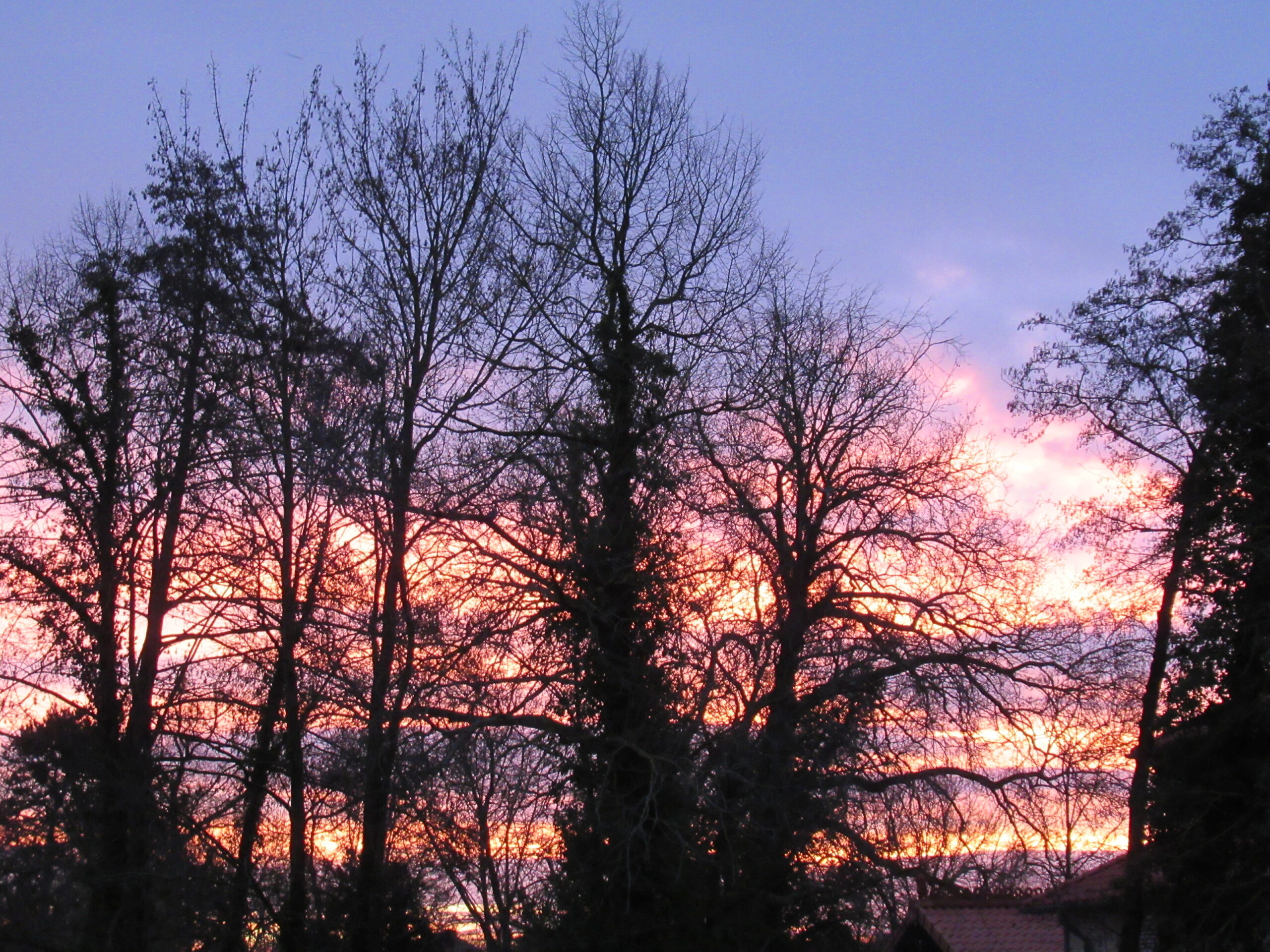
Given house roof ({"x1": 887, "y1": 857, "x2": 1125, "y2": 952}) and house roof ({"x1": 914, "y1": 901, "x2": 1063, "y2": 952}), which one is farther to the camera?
house roof ({"x1": 914, "y1": 901, "x2": 1063, "y2": 952})

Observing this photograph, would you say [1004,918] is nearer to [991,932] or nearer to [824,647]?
[991,932]

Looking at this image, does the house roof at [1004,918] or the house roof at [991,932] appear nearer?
the house roof at [1004,918]

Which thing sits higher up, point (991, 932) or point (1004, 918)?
point (1004, 918)

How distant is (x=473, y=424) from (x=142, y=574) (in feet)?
19.8

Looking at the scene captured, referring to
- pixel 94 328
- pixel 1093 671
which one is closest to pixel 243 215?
pixel 94 328

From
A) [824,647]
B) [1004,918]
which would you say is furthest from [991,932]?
[824,647]

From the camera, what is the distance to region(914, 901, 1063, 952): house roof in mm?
23188

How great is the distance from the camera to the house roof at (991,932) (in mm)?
23188

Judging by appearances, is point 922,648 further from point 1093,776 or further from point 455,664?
point 455,664

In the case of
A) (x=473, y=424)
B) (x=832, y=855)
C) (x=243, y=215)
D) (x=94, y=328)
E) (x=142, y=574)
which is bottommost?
(x=832, y=855)

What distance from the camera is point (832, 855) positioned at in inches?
638

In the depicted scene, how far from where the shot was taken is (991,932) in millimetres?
24469

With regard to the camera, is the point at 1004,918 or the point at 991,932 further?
the point at 1004,918

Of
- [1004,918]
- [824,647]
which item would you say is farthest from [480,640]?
[1004,918]
